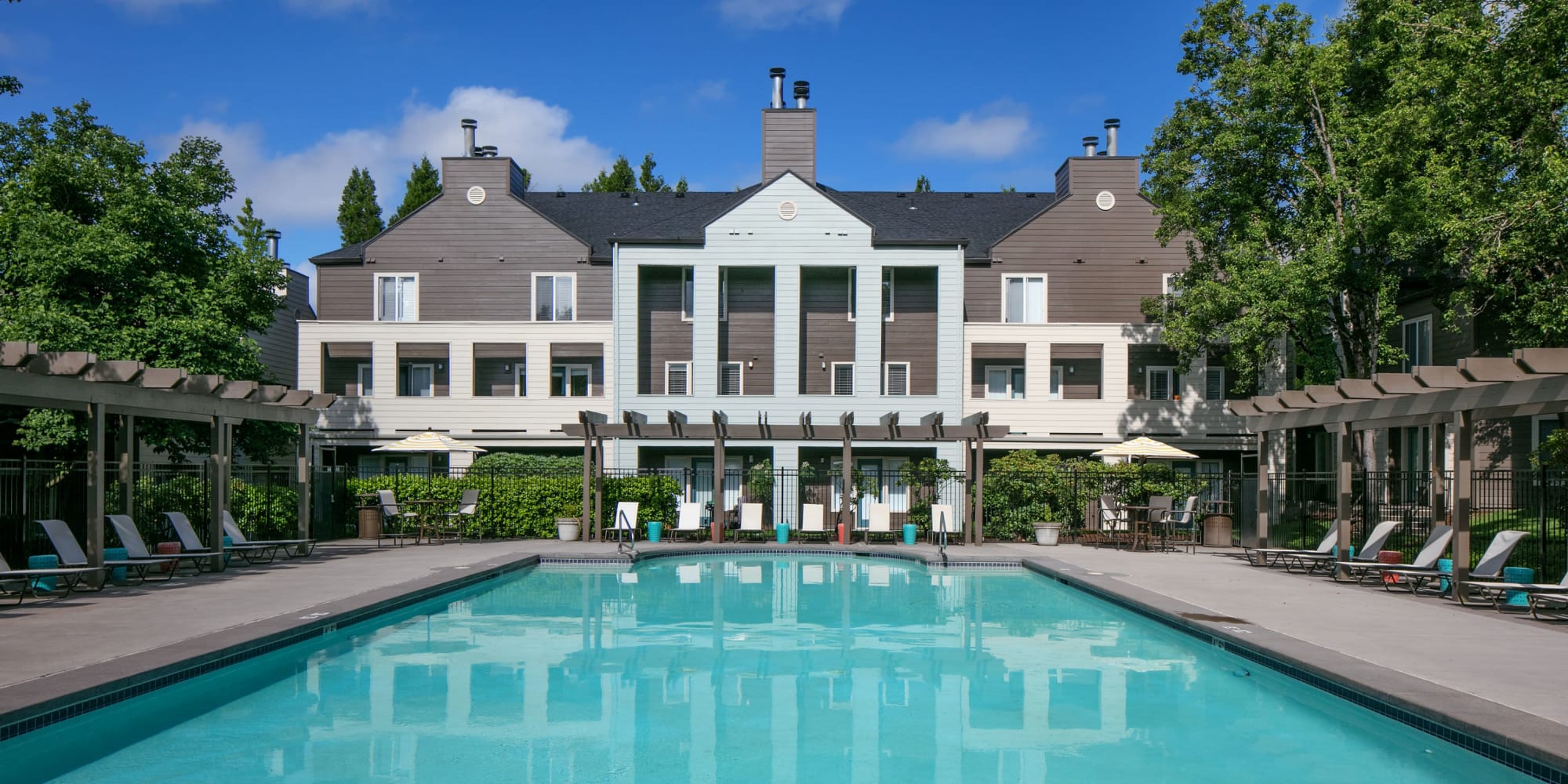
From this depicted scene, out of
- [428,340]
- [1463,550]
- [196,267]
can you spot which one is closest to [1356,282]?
[1463,550]

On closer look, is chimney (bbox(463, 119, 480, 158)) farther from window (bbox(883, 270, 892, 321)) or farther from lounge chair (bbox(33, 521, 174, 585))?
lounge chair (bbox(33, 521, 174, 585))

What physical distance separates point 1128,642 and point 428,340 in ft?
83.0

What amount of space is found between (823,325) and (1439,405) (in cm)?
1970

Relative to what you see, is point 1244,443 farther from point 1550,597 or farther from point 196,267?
point 196,267

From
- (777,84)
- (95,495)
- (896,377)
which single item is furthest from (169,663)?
(777,84)

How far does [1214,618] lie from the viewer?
1158cm

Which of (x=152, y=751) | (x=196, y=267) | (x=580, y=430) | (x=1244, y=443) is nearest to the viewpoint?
(x=152, y=751)

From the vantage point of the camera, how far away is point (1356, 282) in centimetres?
2553

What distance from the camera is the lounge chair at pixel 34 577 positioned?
39.1 feet

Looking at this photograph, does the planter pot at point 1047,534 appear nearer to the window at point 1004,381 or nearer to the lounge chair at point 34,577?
the window at point 1004,381

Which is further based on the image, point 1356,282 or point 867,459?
point 867,459

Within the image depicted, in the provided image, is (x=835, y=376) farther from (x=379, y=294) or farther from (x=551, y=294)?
(x=379, y=294)

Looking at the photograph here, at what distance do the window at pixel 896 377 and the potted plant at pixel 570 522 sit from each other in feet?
37.7

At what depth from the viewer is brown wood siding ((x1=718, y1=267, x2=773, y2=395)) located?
32062mm
